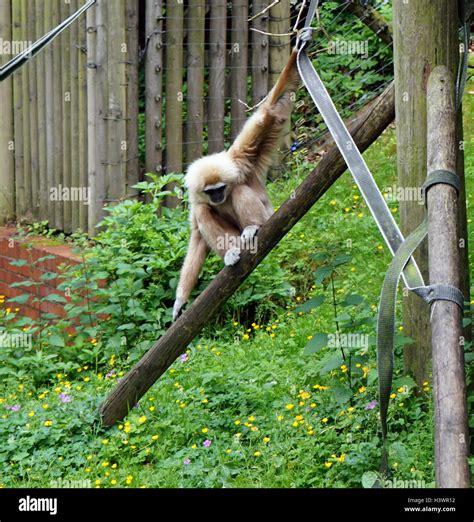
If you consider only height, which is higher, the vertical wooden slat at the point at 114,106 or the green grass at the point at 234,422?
the vertical wooden slat at the point at 114,106

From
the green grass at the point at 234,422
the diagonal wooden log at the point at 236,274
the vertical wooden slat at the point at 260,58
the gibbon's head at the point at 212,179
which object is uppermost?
the vertical wooden slat at the point at 260,58

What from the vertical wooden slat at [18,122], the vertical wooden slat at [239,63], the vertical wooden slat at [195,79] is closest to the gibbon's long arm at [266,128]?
the vertical wooden slat at [195,79]

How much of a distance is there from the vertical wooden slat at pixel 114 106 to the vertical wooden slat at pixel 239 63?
4.52ft

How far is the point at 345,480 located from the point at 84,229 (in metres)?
5.03

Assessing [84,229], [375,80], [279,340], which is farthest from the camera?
[375,80]

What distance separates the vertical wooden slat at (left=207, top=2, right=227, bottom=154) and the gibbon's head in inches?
110

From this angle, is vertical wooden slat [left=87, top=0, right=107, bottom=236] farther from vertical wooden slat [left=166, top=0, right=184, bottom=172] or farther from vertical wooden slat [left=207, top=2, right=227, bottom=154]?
vertical wooden slat [left=207, top=2, right=227, bottom=154]

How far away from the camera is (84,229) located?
8703 mm

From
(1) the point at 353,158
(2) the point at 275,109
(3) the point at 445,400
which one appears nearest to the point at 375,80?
(2) the point at 275,109

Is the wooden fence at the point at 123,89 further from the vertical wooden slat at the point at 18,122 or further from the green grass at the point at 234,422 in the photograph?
the green grass at the point at 234,422

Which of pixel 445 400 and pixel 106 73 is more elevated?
pixel 106 73

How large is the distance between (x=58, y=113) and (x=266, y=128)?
4.01 metres

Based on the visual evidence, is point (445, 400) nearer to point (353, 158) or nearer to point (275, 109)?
point (353, 158)

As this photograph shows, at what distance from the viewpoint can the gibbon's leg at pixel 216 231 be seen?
591cm
